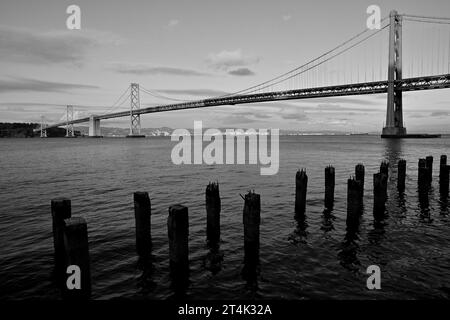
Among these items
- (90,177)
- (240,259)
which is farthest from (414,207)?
(90,177)

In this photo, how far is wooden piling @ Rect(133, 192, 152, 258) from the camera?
7.97 m

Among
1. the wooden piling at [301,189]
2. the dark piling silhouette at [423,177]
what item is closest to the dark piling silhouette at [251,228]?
the wooden piling at [301,189]

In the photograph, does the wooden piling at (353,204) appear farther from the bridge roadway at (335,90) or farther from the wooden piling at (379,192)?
the bridge roadway at (335,90)

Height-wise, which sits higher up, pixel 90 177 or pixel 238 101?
pixel 238 101

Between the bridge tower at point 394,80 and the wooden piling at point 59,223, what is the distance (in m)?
79.6

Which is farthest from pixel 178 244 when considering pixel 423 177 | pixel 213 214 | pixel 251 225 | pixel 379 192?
pixel 423 177

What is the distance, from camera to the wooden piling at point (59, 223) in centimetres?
729

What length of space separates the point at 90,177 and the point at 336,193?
16367 mm

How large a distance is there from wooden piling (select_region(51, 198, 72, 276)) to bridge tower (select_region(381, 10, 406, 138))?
7962cm

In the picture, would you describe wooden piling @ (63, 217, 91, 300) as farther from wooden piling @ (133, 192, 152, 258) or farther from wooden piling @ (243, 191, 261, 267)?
wooden piling @ (243, 191, 261, 267)

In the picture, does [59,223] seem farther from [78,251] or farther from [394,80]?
[394,80]

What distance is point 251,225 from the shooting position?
317 inches
